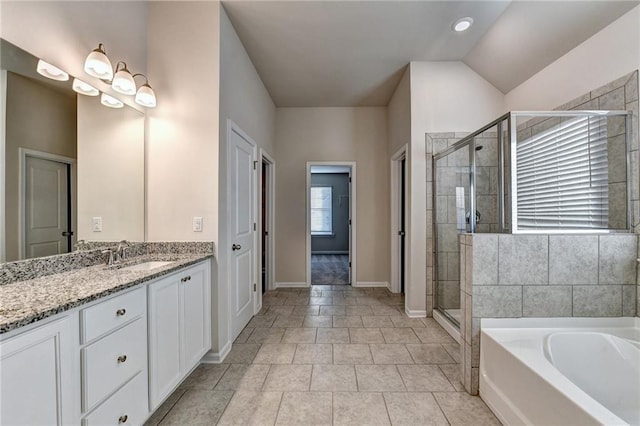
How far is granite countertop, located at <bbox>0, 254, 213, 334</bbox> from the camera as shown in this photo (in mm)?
927

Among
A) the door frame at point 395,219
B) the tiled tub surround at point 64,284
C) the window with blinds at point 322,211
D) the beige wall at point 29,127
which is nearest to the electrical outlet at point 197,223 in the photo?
the tiled tub surround at point 64,284

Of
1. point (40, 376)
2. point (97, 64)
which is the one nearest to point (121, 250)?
point (40, 376)

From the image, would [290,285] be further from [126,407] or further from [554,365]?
[554,365]

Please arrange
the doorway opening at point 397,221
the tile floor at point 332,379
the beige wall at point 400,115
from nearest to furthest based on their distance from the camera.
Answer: the tile floor at point 332,379 → the beige wall at point 400,115 → the doorway opening at point 397,221

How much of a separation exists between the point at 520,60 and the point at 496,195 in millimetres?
1678

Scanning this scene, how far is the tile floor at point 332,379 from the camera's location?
1.64 meters

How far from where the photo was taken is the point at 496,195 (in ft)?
6.79

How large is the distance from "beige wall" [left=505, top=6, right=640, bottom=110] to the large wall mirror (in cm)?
363

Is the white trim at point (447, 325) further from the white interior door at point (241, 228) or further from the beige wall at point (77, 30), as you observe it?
the beige wall at point (77, 30)

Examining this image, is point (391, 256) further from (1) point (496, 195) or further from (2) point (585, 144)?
(2) point (585, 144)

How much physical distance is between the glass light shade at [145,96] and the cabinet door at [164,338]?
1388 mm

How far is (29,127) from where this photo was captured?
1456 mm

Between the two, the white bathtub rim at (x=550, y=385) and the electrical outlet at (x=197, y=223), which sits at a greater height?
the electrical outlet at (x=197, y=223)

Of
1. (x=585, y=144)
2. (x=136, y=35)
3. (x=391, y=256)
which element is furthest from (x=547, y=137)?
(x=136, y=35)
